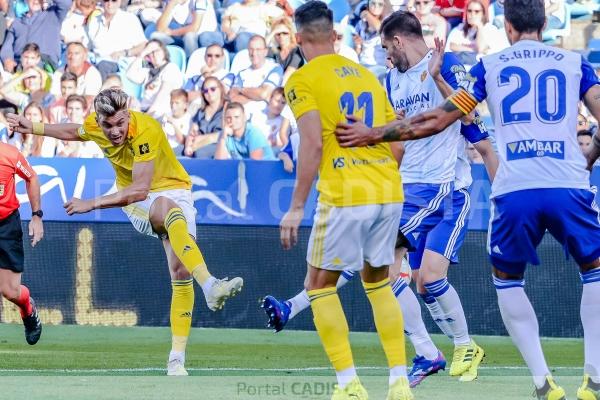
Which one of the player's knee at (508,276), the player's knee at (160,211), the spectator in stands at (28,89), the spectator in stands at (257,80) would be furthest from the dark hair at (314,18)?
the spectator in stands at (28,89)

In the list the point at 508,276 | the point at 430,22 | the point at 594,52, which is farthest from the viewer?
the point at 594,52

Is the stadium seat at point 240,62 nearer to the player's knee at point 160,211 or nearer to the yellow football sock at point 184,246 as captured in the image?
the player's knee at point 160,211

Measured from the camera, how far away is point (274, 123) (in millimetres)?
14562

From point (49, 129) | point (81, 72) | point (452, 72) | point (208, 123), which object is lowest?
point (208, 123)

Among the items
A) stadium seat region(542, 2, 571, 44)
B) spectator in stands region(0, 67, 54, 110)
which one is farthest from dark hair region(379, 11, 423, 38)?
spectator in stands region(0, 67, 54, 110)

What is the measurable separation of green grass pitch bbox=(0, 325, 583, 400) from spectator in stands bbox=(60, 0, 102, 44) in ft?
17.5

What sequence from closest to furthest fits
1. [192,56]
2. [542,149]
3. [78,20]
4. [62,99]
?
1. [542,149]
2. [62,99]
3. [192,56]
4. [78,20]

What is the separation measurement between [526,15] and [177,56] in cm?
1048

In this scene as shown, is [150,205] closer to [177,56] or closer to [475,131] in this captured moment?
[475,131]

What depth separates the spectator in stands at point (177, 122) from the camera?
15.0 m

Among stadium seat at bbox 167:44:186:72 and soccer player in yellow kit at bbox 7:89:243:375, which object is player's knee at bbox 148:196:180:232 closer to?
soccer player in yellow kit at bbox 7:89:243:375

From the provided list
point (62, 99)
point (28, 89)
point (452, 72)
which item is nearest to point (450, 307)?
point (452, 72)

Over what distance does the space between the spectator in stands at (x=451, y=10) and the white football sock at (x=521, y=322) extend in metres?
9.51

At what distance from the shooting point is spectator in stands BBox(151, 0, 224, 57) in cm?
1634
